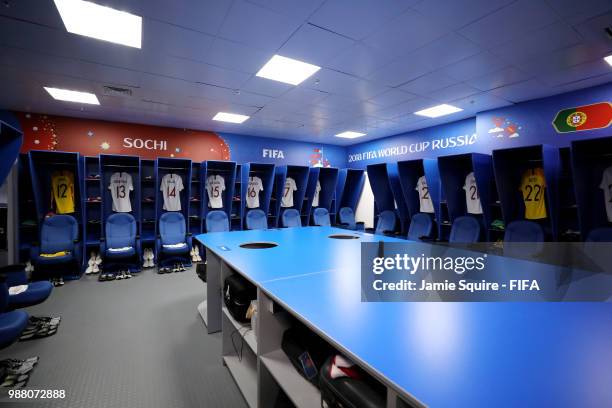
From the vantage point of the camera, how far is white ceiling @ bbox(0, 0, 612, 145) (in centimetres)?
246

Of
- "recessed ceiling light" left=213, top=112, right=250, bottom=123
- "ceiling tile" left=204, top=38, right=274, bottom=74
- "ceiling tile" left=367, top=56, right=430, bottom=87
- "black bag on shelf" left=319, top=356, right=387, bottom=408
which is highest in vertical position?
"recessed ceiling light" left=213, top=112, right=250, bottom=123

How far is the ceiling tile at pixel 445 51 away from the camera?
292 centimetres

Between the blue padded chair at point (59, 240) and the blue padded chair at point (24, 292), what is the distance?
6.55 feet

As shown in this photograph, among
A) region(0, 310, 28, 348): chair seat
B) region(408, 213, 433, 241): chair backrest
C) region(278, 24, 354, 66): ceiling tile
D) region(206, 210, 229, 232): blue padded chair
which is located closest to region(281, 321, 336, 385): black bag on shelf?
region(0, 310, 28, 348): chair seat

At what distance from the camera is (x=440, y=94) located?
4426 mm

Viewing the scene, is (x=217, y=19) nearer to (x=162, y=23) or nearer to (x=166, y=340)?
(x=162, y=23)

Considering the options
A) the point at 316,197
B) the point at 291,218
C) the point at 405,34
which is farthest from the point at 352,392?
the point at 316,197

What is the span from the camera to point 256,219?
6332 millimetres

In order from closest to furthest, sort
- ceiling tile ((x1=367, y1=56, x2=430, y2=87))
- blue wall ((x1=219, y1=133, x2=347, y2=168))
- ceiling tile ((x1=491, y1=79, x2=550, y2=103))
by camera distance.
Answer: ceiling tile ((x1=367, y1=56, x2=430, y2=87)) < ceiling tile ((x1=491, y1=79, x2=550, y2=103)) < blue wall ((x1=219, y1=133, x2=347, y2=168))

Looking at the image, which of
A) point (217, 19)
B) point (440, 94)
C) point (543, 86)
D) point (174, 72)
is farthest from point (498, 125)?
point (174, 72)

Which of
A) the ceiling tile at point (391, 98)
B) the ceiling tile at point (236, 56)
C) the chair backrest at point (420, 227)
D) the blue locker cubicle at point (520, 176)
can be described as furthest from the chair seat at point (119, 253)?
the blue locker cubicle at point (520, 176)

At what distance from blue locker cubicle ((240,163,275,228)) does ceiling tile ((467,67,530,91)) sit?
4122 millimetres

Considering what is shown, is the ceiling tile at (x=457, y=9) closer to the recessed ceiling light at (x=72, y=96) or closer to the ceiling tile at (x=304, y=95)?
the ceiling tile at (x=304, y=95)

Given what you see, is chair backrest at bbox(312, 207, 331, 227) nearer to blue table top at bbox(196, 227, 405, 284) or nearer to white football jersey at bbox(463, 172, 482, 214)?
white football jersey at bbox(463, 172, 482, 214)
